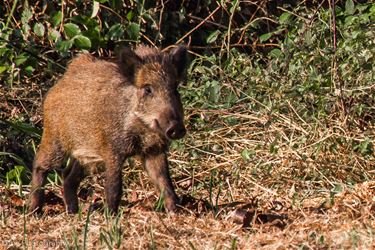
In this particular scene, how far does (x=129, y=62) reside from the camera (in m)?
7.21

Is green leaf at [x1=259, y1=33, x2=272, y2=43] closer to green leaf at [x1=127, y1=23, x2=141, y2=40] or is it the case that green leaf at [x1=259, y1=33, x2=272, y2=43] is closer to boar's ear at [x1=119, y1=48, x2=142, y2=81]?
green leaf at [x1=127, y1=23, x2=141, y2=40]

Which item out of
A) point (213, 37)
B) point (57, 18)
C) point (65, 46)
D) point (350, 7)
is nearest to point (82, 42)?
point (65, 46)

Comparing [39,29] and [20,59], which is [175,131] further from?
[39,29]

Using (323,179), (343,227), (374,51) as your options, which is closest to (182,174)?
(323,179)

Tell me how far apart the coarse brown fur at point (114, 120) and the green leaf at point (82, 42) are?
5.79 feet

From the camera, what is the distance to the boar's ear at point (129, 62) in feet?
23.6

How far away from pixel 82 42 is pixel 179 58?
2404mm

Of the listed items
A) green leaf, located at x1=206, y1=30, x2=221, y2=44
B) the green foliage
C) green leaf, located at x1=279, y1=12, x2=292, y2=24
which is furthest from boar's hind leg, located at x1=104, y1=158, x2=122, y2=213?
green leaf, located at x1=279, y1=12, x2=292, y2=24

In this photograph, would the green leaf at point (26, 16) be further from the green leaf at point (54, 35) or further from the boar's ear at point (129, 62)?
the boar's ear at point (129, 62)

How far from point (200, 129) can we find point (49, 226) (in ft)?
8.78

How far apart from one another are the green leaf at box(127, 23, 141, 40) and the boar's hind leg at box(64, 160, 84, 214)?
2.25m

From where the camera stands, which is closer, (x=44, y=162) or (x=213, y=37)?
(x=44, y=162)

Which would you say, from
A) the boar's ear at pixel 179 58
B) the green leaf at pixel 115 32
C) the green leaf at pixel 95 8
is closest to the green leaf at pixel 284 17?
the green leaf at pixel 115 32

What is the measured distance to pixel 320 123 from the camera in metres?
8.27
